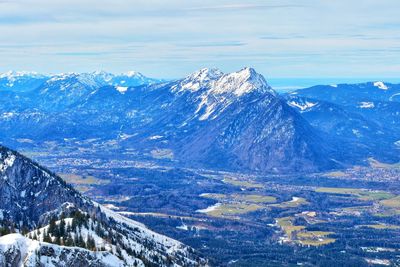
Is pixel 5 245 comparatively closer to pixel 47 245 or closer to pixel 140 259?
pixel 47 245

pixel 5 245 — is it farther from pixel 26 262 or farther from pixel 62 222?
pixel 62 222

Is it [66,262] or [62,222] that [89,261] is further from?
[62,222]

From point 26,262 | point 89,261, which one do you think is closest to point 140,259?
point 89,261

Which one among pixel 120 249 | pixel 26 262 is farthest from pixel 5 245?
pixel 120 249

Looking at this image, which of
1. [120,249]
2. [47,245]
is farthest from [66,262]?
[120,249]

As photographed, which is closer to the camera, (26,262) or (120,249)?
(26,262)

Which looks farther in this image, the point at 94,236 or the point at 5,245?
the point at 94,236

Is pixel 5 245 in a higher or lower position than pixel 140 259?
higher
